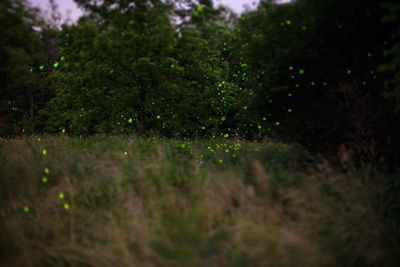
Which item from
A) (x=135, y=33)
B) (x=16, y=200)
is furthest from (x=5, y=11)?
(x=16, y=200)

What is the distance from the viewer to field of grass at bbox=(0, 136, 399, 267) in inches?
107

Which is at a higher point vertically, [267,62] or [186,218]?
[267,62]

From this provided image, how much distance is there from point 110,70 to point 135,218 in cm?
636

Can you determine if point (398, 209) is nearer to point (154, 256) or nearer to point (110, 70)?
point (154, 256)

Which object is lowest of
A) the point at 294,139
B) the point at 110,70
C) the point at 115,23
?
the point at 294,139

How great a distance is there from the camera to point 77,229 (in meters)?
3.45

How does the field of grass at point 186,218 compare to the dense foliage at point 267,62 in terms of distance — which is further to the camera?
the dense foliage at point 267,62

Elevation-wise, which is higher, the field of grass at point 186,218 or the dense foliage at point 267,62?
the dense foliage at point 267,62

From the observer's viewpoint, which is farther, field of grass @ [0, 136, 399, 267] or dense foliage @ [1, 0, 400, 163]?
dense foliage @ [1, 0, 400, 163]

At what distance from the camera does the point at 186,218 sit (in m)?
3.16

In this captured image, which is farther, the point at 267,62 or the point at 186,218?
the point at 267,62

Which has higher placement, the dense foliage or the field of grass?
the dense foliage

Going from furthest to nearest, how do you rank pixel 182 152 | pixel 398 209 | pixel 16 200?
1. pixel 182 152
2. pixel 16 200
3. pixel 398 209

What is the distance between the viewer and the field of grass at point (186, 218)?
8.89 feet
